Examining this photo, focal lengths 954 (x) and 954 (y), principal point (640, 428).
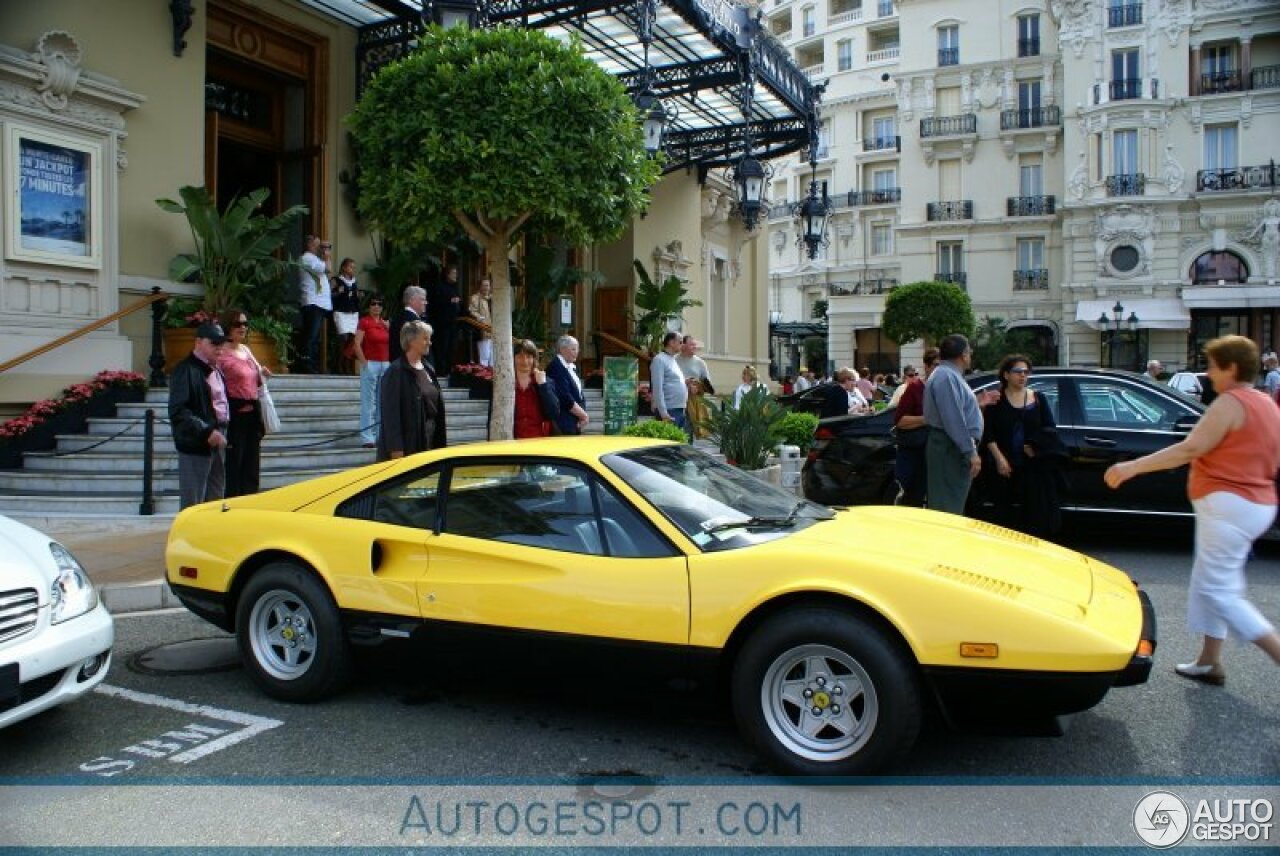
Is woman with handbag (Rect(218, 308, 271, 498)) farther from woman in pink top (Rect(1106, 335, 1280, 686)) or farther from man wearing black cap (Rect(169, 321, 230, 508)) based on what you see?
woman in pink top (Rect(1106, 335, 1280, 686))

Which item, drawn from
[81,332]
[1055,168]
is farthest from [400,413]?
[1055,168]

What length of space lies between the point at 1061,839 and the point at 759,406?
786 cm

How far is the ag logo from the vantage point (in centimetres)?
307

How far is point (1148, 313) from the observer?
141 ft

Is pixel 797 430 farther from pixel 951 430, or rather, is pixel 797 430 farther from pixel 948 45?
pixel 948 45

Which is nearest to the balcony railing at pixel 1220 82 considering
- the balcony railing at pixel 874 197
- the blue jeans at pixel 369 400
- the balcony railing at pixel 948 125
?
the balcony railing at pixel 948 125

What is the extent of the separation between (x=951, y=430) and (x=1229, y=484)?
2360mm

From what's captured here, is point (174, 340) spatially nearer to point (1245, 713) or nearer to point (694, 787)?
point (694, 787)

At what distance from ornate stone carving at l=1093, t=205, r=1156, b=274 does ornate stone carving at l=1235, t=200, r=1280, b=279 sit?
13.5ft

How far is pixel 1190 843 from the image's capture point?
304 cm

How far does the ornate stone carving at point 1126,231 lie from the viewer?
142 feet

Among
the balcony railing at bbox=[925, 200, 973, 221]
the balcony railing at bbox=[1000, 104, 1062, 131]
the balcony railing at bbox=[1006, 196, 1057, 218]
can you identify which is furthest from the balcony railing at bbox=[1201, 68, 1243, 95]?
the balcony railing at bbox=[925, 200, 973, 221]

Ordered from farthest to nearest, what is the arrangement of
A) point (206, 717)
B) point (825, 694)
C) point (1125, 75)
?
point (1125, 75), point (206, 717), point (825, 694)

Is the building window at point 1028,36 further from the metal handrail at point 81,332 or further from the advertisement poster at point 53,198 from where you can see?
the advertisement poster at point 53,198
